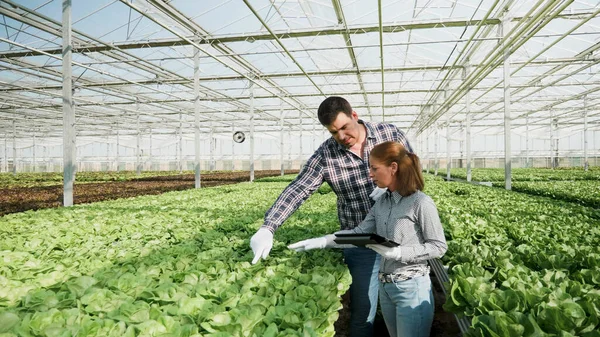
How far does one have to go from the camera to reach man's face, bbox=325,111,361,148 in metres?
2.69

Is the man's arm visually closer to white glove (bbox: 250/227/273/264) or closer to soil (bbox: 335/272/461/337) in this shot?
white glove (bbox: 250/227/273/264)

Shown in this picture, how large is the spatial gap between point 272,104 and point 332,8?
18941 mm

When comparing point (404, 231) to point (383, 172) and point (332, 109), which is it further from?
point (332, 109)

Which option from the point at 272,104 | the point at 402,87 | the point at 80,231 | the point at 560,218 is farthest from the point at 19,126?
the point at 560,218

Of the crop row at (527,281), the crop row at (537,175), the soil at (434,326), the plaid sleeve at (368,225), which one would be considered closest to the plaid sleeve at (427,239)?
the crop row at (527,281)

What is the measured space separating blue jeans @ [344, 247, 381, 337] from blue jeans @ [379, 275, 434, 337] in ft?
1.44

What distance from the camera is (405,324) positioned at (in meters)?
2.39

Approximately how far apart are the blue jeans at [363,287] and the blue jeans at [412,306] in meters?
0.44

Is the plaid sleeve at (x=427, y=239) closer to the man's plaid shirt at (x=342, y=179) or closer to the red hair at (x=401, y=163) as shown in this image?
the red hair at (x=401, y=163)

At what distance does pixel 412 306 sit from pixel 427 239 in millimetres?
446

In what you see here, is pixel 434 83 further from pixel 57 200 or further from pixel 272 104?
pixel 57 200

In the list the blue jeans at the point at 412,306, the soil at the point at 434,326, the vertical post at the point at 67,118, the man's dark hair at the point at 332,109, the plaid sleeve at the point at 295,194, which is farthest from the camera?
the vertical post at the point at 67,118

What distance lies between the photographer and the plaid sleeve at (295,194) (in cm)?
291

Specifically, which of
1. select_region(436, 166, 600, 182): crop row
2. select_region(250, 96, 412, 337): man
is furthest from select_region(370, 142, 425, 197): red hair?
select_region(436, 166, 600, 182): crop row
